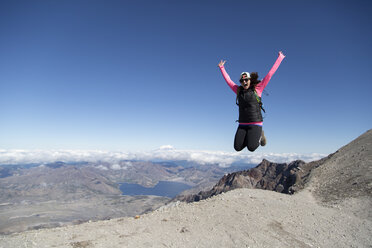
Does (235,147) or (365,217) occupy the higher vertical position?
(235,147)

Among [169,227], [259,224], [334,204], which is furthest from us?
[334,204]

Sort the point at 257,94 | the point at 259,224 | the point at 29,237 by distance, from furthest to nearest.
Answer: the point at 259,224 → the point at 29,237 → the point at 257,94

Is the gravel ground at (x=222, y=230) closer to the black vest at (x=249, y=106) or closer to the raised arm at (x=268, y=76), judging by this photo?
the black vest at (x=249, y=106)

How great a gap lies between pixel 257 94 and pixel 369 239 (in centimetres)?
1485

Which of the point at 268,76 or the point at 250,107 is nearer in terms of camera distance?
the point at 268,76

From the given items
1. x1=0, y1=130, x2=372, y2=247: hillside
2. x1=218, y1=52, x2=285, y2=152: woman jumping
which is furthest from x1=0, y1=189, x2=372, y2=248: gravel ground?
x1=218, y1=52, x2=285, y2=152: woman jumping

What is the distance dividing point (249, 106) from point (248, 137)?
1.22 metres

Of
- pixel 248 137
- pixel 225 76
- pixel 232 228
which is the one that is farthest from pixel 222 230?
pixel 225 76

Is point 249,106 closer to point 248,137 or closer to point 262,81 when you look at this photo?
point 262,81

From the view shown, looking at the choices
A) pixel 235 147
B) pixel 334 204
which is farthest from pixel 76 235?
pixel 334 204

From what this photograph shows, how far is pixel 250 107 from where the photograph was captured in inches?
310

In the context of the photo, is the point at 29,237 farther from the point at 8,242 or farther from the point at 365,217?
the point at 365,217

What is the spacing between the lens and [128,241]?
34.0ft

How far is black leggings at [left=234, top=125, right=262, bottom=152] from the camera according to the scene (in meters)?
7.65
